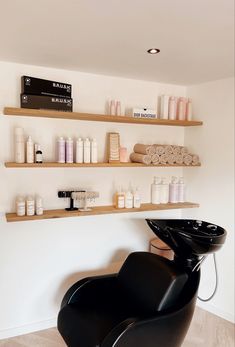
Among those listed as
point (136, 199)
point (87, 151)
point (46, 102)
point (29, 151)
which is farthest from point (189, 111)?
point (29, 151)

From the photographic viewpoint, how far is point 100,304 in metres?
2.17

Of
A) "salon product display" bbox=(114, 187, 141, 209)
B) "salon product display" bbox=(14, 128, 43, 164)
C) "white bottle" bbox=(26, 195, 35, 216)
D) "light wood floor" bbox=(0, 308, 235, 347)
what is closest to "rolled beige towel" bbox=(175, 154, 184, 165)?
"salon product display" bbox=(114, 187, 141, 209)

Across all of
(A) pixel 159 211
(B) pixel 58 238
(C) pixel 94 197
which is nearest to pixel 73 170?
(C) pixel 94 197

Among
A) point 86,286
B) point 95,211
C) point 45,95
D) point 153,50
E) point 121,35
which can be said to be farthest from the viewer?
point 95,211

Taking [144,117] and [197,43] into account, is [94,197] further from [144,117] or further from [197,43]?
[197,43]

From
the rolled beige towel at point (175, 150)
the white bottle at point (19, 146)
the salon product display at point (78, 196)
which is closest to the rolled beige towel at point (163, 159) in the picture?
the rolled beige towel at point (175, 150)

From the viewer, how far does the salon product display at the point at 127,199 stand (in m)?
2.74

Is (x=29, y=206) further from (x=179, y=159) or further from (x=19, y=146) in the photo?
(x=179, y=159)

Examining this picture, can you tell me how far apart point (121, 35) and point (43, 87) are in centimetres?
83

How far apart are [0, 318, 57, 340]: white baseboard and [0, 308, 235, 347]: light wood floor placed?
31 millimetres

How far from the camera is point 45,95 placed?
2.34 meters

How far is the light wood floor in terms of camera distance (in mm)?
2428

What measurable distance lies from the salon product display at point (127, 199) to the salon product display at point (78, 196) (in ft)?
0.70

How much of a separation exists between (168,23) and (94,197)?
4.85ft
